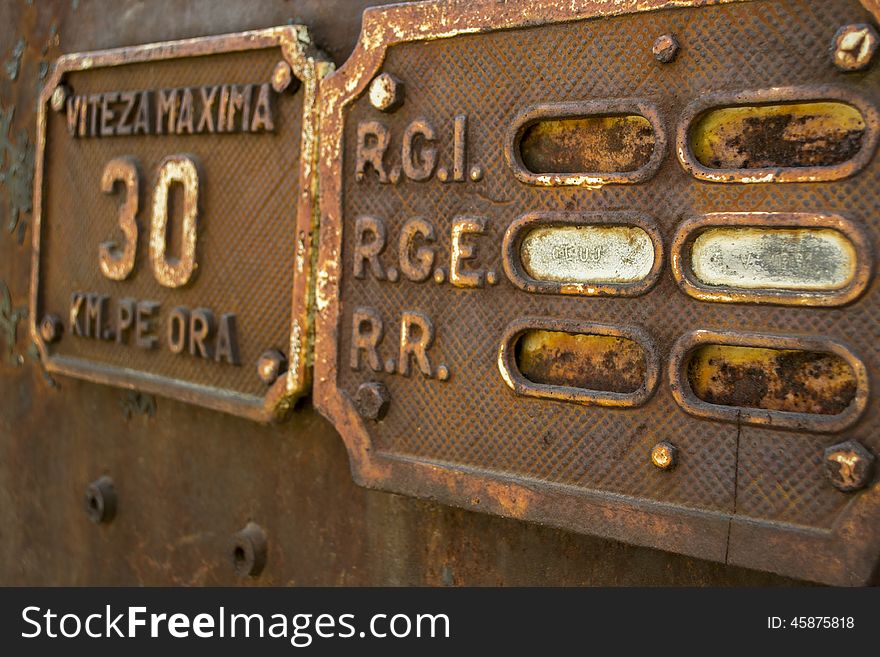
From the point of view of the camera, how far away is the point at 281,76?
1.03 meters

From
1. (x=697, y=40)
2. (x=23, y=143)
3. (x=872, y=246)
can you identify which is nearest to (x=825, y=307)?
(x=872, y=246)

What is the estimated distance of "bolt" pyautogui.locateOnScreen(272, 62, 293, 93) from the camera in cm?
103

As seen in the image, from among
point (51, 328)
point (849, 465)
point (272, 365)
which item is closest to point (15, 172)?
point (51, 328)

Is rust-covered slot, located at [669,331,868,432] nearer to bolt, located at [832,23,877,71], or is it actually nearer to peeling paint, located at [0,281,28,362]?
bolt, located at [832,23,877,71]

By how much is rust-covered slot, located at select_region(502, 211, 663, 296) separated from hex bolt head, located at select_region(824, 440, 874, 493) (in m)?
0.20

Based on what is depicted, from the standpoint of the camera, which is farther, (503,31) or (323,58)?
(323,58)

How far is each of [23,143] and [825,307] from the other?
1.20 m

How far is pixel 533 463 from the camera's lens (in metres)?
0.86

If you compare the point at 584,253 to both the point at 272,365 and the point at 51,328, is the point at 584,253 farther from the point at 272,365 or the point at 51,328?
the point at 51,328

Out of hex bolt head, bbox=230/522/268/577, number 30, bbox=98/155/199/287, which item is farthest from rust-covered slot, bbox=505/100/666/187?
hex bolt head, bbox=230/522/268/577

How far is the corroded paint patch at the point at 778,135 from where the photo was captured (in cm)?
72

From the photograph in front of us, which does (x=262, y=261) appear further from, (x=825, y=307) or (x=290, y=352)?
(x=825, y=307)

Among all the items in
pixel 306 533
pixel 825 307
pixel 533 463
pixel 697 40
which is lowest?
pixel 306 533

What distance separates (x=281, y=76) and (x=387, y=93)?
164 mm
